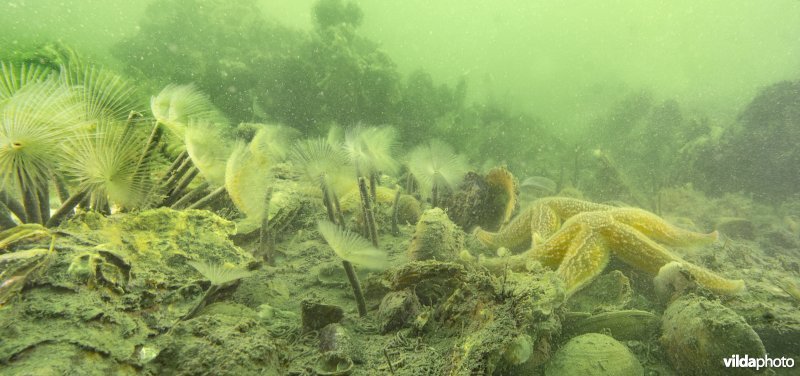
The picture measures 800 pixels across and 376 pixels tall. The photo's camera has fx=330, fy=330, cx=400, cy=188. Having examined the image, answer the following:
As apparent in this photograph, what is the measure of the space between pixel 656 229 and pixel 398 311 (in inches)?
124

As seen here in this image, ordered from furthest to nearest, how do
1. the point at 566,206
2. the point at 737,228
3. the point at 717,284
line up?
the point at 737,228, the point at 566,206, the point at 717,284

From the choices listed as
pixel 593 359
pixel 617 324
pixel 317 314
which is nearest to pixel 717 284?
pixel 617 324

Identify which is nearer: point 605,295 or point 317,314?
point 317,314

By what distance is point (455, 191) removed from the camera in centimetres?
462

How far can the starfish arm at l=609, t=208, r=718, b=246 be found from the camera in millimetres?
3564

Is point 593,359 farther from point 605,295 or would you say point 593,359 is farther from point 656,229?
point 656,229

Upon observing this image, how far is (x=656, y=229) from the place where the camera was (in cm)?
364

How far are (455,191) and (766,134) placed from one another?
437 inches

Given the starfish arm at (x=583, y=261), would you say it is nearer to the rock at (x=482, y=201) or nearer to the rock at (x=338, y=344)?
the rock at (x=482, y=201)

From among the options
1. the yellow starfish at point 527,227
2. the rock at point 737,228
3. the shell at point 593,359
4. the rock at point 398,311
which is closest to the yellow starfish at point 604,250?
the yellow starfish at point 527,227

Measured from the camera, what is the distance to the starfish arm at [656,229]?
3564 millimetres

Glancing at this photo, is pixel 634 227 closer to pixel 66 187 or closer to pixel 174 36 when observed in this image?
pixel 66 187

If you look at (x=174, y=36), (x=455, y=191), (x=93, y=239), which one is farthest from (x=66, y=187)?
(x=174, y=36)

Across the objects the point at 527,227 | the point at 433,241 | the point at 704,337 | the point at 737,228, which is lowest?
the point at 737,228
